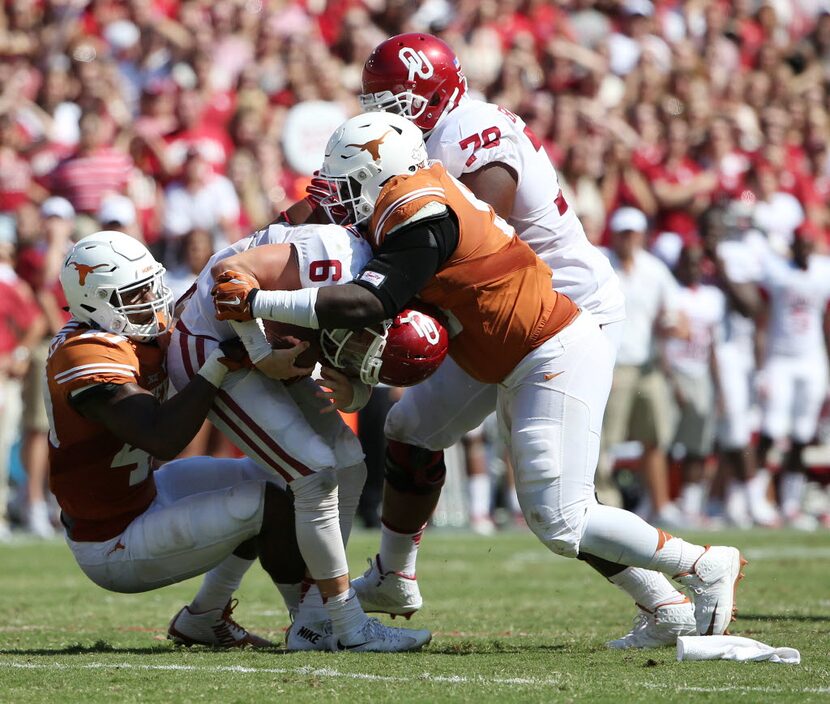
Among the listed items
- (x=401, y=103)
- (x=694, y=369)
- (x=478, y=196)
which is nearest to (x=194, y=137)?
(x=694, y=369)

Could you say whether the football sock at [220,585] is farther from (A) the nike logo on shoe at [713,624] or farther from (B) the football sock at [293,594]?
(A) the nike logo on shoe at [713,624]

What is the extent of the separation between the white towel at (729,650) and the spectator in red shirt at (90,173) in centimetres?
695

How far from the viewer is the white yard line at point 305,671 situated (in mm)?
4340

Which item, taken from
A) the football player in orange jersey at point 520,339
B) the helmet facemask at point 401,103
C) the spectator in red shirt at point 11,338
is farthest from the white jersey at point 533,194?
the spectator in red shirt at point 11,338

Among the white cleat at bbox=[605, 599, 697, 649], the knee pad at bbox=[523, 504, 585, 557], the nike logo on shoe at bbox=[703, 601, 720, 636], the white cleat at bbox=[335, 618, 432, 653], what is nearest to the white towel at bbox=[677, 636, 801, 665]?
the nike logo on shoe at bbox=[703, 601, 720, 636]

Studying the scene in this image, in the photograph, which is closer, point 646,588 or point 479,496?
point 646,588

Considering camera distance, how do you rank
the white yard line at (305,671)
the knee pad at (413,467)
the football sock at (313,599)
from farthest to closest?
the knee pad at (413,467) → the football sock at (313,599) → the white yard line at (305,671)

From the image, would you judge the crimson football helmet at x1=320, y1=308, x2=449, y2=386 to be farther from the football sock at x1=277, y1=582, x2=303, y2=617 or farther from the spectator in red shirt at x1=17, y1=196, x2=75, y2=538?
the spectator in red shirt at x1=17, y1=196, x2=75, y2=538

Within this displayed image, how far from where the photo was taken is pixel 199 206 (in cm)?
1094

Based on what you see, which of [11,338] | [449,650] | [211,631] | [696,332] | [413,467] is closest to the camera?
[449,650]

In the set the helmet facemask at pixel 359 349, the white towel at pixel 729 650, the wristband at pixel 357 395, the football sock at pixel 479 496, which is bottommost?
the football sock at pixel 479 496

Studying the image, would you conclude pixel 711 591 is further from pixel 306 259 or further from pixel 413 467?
pixel 306 259

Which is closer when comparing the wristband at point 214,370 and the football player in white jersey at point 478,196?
the wristband at point 214,370

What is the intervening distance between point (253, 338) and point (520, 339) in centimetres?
92
